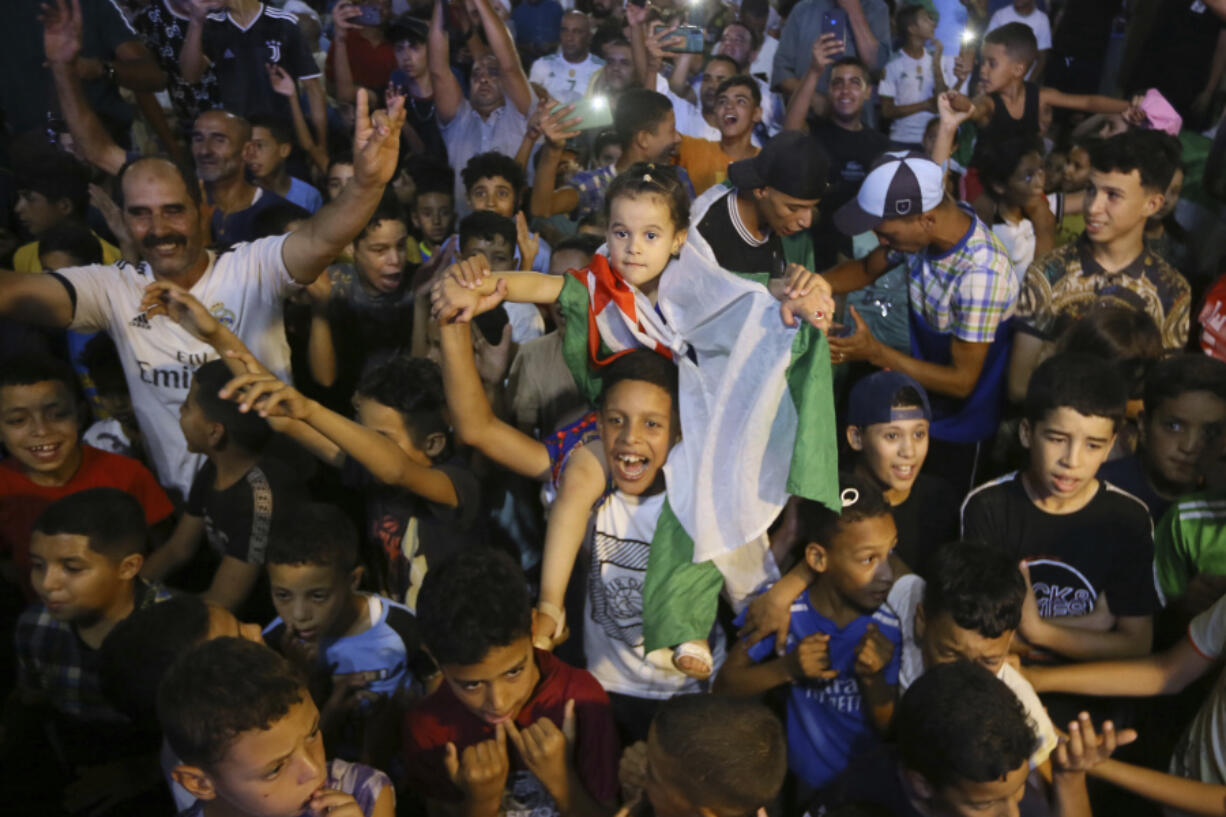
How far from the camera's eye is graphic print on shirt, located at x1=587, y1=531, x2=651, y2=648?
2529 mm

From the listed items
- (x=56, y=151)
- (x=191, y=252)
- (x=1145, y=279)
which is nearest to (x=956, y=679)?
(x=1145, y=279)

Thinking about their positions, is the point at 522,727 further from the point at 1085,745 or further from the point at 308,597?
the point at 1085,745

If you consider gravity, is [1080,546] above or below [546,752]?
above

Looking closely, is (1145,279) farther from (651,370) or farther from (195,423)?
(195,423)

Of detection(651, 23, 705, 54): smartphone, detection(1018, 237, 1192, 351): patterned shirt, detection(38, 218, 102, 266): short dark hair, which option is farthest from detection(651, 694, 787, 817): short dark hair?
detection(651, 23, 705, 54): smartphone

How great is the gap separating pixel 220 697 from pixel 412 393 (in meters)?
1.24

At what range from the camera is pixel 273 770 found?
182 centimetres

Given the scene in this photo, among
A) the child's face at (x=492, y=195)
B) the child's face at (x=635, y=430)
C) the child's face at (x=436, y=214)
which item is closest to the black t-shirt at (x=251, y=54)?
the child's face at (x=436, y=214)

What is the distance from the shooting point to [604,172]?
5.08 meters

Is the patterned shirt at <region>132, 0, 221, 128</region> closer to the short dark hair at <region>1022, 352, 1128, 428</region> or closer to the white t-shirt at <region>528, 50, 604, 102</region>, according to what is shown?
the white t-shirt at <region>528, 50, 604, 102</region>

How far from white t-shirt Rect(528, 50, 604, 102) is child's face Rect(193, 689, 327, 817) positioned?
17.4 ft

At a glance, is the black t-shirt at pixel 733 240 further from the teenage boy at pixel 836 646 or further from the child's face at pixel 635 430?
the teenage boy at pixel 836 646

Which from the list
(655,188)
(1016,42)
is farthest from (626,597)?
(1016,42)

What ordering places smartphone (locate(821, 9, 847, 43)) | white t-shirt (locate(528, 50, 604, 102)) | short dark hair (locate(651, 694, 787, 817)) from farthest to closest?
white t-shirt (locate(528, 50, 604, 102)) < smartphone (locate(821, 9, 847, 43)) < short dark hair (locate(651, 694, 787, 817))
